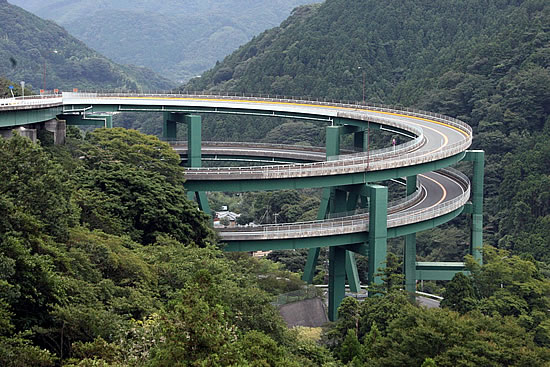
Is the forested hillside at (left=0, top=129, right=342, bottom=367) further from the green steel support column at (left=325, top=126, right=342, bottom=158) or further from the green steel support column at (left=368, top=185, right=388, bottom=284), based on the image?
the green steel support column at (left=325, top=126, right=342, bottom=158)

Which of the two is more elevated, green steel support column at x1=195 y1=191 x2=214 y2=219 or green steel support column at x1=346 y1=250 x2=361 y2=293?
green steel support column at x1=195 y1=191 x2=214 y2=219

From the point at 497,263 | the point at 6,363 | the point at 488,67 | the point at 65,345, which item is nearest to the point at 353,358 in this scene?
the point at 65,345

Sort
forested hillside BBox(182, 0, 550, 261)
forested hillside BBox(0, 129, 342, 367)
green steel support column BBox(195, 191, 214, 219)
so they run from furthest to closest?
forested hillside BBox(182, 0, 550, 261) < green steel support column BBox(195, 191, 214, 219) < forested hillside BBox(0, 129, 342, 367)

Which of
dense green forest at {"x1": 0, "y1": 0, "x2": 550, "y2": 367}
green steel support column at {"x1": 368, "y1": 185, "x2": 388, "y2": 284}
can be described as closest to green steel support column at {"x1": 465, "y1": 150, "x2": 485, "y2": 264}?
dense green forest at {"x1": 0, "y1": 0, "x2": 550, "y2": 367}

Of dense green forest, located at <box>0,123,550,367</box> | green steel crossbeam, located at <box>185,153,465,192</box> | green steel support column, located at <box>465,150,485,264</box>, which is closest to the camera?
dense green forest, located at <box>0,123,550,367</box>

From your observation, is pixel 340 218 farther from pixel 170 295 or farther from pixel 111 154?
pixel 170 295

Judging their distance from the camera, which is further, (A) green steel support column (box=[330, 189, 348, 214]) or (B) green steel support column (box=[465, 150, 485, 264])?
(B) green steel support column (box=[465, 150, 485, 264])

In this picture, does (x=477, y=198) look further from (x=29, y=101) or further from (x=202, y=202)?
(x=29, y=101)
